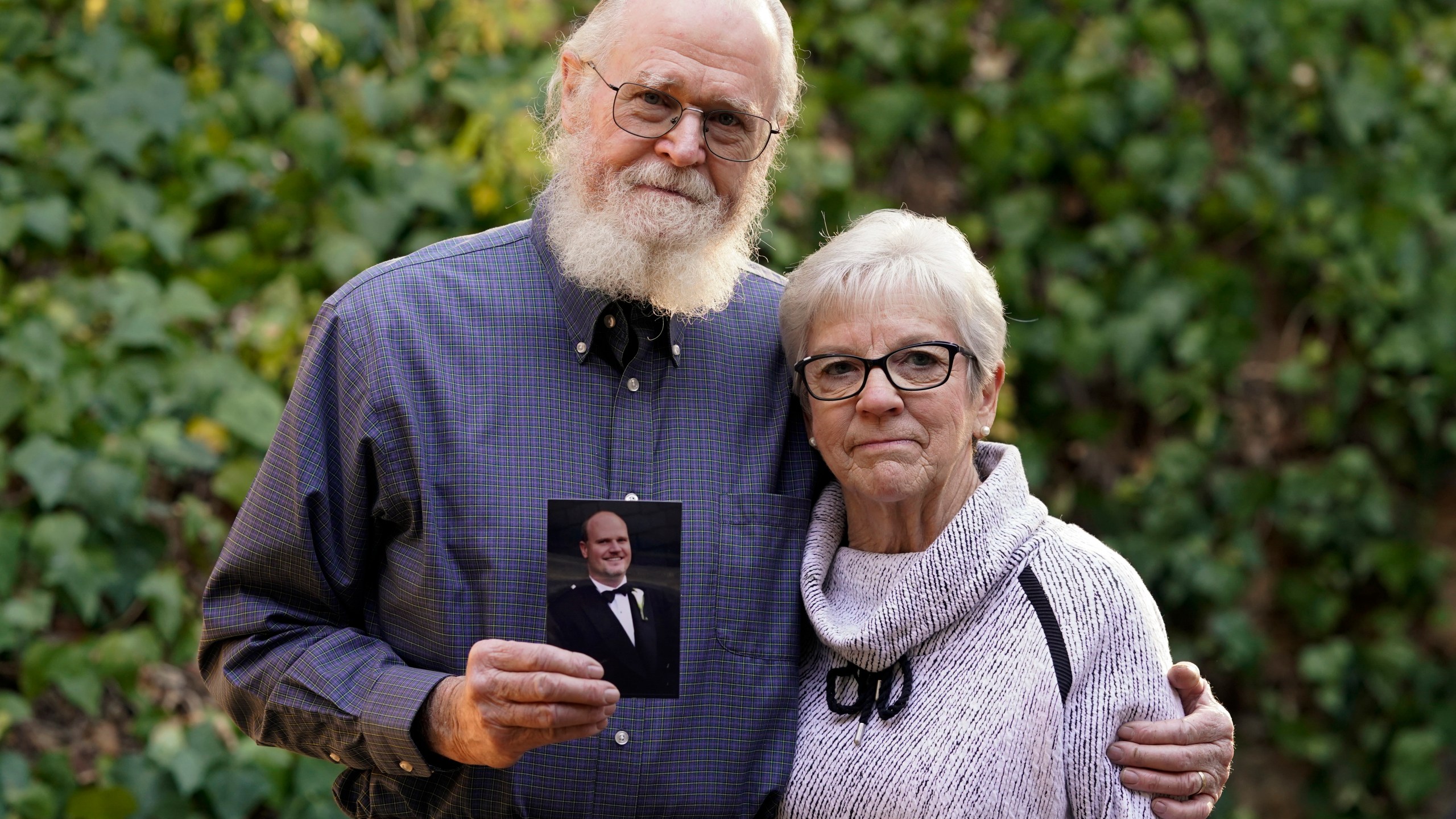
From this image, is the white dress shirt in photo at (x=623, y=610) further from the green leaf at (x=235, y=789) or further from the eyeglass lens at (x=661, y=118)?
the green leaf at (x=235, y=789)

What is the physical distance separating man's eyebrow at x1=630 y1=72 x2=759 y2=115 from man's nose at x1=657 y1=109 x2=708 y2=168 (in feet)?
0.07

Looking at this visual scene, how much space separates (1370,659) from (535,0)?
11.0ft

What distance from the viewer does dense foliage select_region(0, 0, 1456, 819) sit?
336cm

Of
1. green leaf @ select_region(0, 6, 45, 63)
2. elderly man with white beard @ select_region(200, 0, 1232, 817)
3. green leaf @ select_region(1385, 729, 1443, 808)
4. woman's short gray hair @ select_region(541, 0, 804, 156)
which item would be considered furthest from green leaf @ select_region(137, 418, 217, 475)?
green leaf @ select_region(1385, 729, 1443, 808)

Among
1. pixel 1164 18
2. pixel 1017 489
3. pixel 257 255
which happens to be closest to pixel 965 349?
pixel 1017 489

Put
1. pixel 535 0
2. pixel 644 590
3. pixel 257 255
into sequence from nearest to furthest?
pixel 644 590, pixel 257 255, pixel 535 0

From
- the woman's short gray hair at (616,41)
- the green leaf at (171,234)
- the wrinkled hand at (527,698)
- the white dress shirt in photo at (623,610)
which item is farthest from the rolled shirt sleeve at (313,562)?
the green leaf at (171,234)

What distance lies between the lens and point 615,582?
5.54ft

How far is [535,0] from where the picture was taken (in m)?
3.77

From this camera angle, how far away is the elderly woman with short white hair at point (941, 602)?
6.25 ft

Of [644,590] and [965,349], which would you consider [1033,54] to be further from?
[644,590]

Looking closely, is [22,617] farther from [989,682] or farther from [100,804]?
[989,682]

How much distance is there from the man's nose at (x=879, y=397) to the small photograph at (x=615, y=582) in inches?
15.4

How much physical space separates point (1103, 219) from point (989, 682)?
2781 mm
